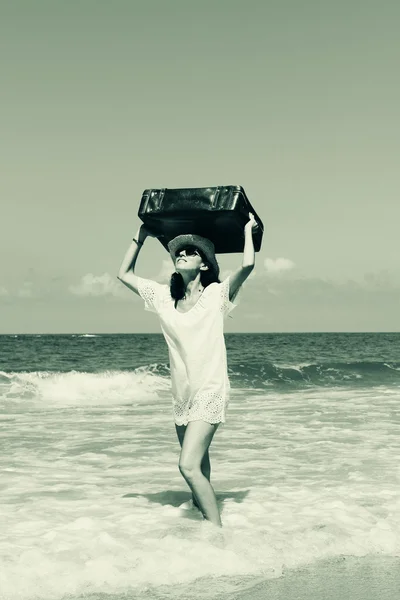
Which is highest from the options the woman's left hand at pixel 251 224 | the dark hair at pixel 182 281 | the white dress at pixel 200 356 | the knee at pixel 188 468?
the woman's left hand at pixel 251 224

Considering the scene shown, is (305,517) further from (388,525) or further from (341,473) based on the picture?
(341,473)

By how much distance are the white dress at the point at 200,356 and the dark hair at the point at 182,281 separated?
94 millimetres

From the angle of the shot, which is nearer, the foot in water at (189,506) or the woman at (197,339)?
the woman at (197,339)

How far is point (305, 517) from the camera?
526 centimetres

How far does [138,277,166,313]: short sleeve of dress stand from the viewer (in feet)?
15.4

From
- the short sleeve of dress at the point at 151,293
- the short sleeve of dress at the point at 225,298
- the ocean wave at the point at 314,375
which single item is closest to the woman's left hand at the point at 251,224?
the short sleeve of dress at the point at 225,298

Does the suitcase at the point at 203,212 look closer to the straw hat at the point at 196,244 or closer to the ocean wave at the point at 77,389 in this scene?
the straw hat at the point at 196,244

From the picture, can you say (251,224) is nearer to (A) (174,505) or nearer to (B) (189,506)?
(B) (189,506)

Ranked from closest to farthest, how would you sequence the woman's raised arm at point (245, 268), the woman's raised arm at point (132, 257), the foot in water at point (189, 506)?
the woman's raised arm at point (245, 268)
the woman's raised arm at point (132, 257)
the foot in water at point (189, 506)

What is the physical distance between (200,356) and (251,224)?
0.99 m

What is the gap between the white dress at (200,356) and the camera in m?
4.39

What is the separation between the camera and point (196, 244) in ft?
15.2

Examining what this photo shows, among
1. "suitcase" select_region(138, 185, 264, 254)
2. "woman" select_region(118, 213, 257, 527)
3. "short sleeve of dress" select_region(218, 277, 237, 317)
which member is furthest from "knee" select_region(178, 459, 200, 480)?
"suitcase" select_region(138, 185, 264, 254)

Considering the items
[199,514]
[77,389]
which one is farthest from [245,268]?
[77,389]
